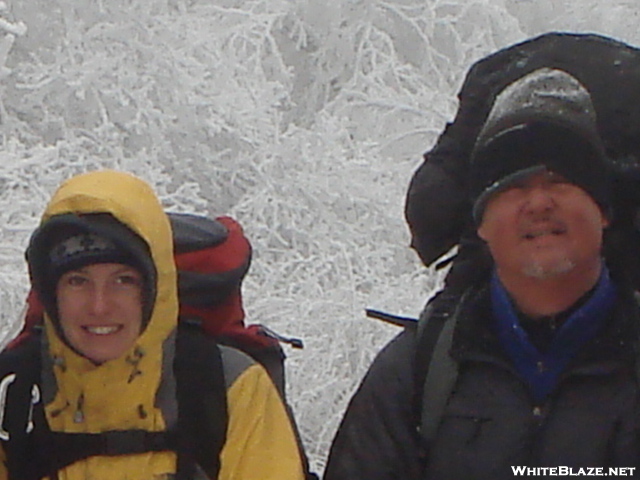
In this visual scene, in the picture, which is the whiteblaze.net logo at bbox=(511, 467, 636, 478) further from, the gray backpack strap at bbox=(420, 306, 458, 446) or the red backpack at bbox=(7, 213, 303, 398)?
the red backpack at bbox=(7, 213, 303, 398)

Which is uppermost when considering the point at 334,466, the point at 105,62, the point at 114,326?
the point at 105,62

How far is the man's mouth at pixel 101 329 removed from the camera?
6.91 feet

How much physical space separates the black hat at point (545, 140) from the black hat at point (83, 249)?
71 cm

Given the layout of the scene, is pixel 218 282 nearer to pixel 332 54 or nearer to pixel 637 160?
pixel 637 160

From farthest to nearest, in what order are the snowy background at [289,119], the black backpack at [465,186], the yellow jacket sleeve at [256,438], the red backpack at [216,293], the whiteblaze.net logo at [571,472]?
the snowy background at [289,119] → the red backpack at [216,293] → the yellow jacket sleeve at [256,438] → the black backpack at [465,186] → the whiteblaze.net logo at [571,472]

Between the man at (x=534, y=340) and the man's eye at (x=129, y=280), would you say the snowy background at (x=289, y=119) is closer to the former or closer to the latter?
the man's eye at (x=129, y=280)

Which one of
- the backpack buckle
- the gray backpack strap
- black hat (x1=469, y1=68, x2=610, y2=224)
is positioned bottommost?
the backpack buckle

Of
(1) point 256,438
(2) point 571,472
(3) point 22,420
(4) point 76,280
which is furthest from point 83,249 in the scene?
(2) point 571,472

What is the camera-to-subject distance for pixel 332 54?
27.9ft

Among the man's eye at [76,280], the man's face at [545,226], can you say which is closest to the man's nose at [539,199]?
the man's face at [545,226]

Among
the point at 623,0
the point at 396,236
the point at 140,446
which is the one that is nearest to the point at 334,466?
the point at 140,446

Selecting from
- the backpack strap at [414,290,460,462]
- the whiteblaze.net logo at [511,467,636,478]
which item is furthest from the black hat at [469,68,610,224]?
the whiteblaze.net logo at [511,467,636,478]

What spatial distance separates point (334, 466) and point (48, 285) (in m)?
0.72

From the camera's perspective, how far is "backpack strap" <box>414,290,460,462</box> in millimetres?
1767
